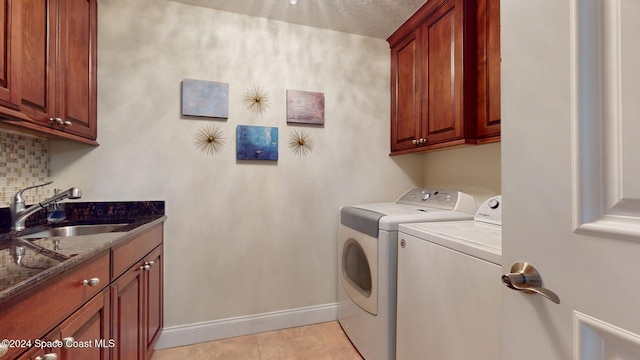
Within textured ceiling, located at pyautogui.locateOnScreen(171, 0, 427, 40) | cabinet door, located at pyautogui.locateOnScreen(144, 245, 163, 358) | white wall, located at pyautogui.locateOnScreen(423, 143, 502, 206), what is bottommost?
cabinet door, located at pyautogui.locateOnScreen(144, 245, 163, 358)

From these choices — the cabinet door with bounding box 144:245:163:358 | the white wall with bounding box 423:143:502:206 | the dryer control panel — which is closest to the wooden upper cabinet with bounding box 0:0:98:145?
the cabinet door with bounding box 144:245:163:358

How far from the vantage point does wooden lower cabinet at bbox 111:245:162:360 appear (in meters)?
1.11

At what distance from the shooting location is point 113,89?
169 cm

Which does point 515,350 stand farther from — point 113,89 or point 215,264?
point 113,89

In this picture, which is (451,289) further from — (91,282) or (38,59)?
(38,59)

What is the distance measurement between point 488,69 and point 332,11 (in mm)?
1177

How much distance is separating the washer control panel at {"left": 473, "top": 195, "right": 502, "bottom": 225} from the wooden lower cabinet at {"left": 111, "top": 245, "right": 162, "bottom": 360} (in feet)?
5.96

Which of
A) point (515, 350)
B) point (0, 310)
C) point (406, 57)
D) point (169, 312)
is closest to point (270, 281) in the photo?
point (169, 312)

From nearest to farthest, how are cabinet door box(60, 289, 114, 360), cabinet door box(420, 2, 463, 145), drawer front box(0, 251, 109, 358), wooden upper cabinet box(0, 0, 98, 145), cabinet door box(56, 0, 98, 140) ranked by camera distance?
drawer front box(0, 251, 109, 358)
cabinet door box(60, 289, 114, 360)
wooden upper cabinet box(0, 0, 98, 145)
cabinet door box(56, 0, 98, 140)
cabinet door box(420, 2, 463, 145)

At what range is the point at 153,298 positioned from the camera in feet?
5.11

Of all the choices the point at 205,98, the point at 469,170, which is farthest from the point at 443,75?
the point at 205,98

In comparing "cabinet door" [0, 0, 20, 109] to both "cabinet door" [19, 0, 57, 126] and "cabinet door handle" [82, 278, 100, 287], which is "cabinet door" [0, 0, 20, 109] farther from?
"cabinet door handle" [82, 278, 100, 287]

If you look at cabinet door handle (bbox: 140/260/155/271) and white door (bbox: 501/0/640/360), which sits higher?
white door (bbox: 501/0/640/360)

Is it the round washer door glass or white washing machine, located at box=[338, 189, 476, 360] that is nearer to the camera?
white washing machine, located at box=[338, 189, 476, 360]
